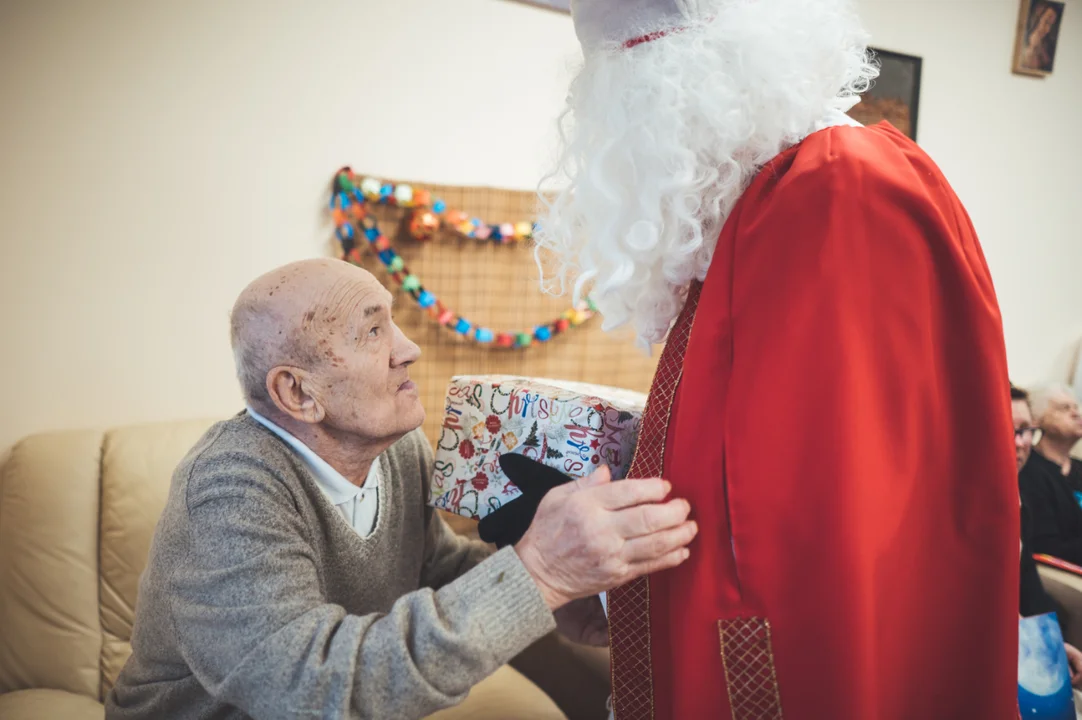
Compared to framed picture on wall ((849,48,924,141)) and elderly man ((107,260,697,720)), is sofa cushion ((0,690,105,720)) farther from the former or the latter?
framed picture on wall ((849,48,924,141))

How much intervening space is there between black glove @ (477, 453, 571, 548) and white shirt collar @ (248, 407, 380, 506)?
0.81 feet

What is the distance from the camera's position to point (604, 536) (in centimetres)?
90

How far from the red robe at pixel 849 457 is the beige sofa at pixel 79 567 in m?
0.94

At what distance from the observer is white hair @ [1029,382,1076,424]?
2887mm

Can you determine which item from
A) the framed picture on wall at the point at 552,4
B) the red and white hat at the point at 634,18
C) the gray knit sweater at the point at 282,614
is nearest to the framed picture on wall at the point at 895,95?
the framed picture on wall at the point at 552,4

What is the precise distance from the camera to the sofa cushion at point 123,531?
1737 mm

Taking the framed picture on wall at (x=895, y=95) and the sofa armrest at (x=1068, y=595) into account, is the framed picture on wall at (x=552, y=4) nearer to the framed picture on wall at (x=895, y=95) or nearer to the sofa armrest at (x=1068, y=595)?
the framed picture on wall at (x=895, y=95)

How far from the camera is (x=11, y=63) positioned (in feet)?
5.88

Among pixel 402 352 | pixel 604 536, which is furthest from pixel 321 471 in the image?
pixel 604 536

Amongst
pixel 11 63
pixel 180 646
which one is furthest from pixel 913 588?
pixel 11 63

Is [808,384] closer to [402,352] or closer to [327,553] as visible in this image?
[402,352]

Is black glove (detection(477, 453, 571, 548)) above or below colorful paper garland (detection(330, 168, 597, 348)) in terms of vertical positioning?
below

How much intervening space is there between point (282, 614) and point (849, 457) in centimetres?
73

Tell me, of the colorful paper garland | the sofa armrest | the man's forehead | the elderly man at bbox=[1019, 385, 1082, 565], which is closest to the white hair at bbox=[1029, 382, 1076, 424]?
the elderly man at bbox=[1019, 385, 1082, 565]
